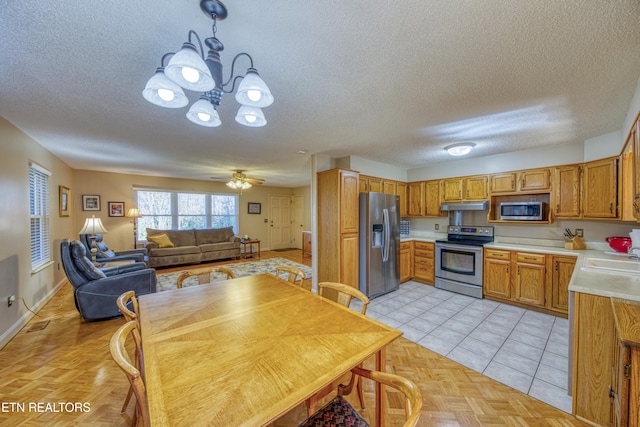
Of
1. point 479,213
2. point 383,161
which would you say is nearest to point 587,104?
point 479,213

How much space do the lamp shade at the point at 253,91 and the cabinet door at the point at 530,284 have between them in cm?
405

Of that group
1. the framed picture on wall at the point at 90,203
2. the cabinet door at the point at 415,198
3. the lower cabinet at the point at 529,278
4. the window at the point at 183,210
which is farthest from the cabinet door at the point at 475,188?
the framed picture on wall at the point at 90,203

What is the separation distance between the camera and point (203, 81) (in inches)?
45.7

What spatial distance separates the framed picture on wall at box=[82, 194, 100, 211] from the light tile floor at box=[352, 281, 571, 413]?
6.61 meters

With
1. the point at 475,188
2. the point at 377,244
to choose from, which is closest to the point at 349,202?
the point at 377,244

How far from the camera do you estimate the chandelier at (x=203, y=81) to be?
3.38 feet

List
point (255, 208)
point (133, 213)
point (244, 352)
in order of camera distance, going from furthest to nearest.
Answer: point (255, 208)
point (133, 213)
point (244, 352)

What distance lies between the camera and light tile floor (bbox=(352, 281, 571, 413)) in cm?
201

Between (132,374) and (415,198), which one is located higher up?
(415,198)

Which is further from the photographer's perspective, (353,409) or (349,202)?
(349,202)

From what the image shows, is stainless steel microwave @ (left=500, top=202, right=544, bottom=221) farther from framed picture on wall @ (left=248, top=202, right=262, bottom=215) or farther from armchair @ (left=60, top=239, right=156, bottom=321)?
framed picture on wall @ (left=248, top=202, right=262, bottom=215)

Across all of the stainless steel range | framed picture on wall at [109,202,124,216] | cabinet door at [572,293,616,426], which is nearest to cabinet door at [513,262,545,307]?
the stainless steel range

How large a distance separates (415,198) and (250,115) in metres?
4.26

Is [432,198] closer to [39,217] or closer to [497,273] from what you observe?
[497,273]
